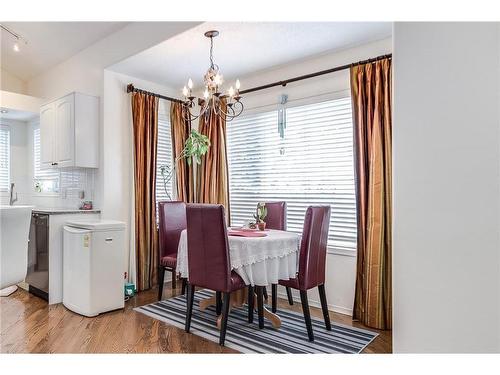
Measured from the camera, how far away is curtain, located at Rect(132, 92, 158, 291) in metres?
3.91

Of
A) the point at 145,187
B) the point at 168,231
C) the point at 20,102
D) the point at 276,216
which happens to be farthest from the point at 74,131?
the point at 276,216

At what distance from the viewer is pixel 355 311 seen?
304 centimetres

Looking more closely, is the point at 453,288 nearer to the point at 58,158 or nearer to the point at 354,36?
the point at 354,36

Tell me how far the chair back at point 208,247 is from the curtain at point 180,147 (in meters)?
1.90

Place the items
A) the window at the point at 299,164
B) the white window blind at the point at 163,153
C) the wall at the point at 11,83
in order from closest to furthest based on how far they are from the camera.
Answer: the window at the point at 299,164, the white window blind at the point at 163,153, the wall at the point at 11,83

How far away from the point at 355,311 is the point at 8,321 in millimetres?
3092

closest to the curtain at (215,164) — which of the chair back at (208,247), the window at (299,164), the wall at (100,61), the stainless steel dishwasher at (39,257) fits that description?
the window at (299,164)

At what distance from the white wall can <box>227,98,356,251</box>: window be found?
2126 millimetres

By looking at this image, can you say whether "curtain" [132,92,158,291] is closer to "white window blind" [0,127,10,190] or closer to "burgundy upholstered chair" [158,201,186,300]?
"burgundy upholstered chair" [158,201,186,300]

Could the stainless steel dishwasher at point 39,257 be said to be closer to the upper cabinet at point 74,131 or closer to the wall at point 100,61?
the wall at point 100,61

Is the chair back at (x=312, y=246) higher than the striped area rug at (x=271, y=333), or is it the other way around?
the chair back at (x=312, y=246)

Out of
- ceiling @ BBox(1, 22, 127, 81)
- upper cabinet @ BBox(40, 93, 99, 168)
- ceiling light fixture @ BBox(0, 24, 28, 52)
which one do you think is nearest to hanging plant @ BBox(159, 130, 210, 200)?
upper cabinet @ BBox(40, 93, 99, 168)

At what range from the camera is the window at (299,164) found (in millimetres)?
3275
